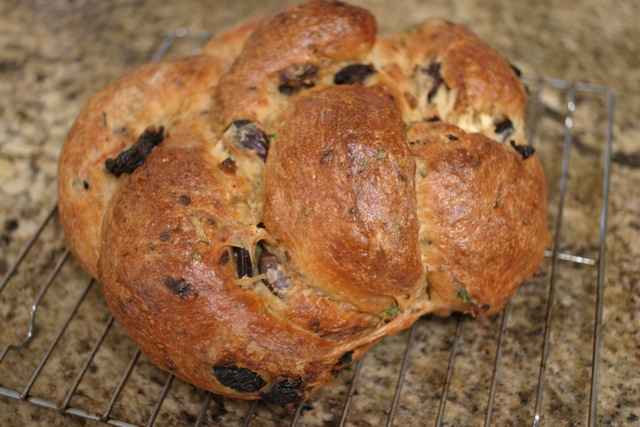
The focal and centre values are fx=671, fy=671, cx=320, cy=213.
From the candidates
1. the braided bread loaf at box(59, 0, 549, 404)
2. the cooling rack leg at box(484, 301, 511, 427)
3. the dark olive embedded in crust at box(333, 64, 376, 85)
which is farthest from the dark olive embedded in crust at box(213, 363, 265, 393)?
the dark olive embedded in crust at box(333, 64, 376, 85)

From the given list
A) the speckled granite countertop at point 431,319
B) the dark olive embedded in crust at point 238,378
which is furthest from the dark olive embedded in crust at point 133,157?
the dark olive embedded in crust at point 238,378

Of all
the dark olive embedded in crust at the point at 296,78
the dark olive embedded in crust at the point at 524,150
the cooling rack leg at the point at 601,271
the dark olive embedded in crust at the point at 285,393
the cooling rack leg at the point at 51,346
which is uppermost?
the dark olive embedded in crust at the point at 296,78

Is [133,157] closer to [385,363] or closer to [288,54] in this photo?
[288,54]

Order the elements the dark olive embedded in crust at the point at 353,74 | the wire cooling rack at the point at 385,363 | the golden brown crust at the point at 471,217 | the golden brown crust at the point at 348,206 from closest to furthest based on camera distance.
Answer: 1. the golden brown crust at the point at 348,206
2. the golden brown crust at the point at 471,217
3. the wire cooling rack at the point at 385,363
4. the dark olive embedded in crust at the point at 353,74

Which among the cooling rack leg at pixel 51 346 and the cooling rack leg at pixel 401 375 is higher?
the cooling rack leg at pixel 51 346

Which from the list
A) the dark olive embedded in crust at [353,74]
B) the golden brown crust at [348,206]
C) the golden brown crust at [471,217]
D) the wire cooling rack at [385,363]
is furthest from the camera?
the dark olive embedded in crust at [353,74]

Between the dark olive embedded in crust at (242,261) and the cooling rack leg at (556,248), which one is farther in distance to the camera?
the cooling rack leg at (556,248)

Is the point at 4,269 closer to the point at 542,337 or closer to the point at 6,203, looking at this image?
the point at 6,203

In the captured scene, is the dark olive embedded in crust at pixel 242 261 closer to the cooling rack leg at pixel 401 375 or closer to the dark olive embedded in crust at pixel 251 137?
the dark olive embedded in crust at pixel 251 137
